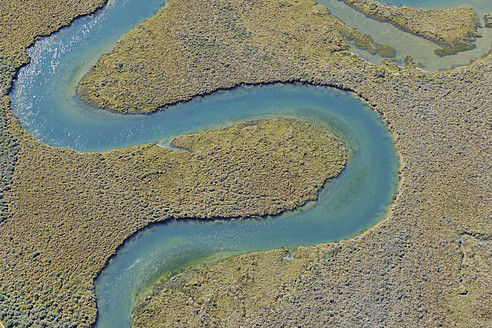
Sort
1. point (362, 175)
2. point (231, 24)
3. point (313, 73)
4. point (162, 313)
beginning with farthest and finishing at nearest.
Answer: point (231, 24)
point (313, 73)
point (362, 175)
point (162, 313)

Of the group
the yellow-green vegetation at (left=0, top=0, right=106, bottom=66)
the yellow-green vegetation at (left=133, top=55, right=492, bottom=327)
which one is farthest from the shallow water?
the yellow-green vegetation at (left=0, top=0, right=106, bottom=66)

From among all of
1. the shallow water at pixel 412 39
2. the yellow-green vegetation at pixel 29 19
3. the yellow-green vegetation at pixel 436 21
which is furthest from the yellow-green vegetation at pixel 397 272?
the yellow-green vegetation at pixel 29 19

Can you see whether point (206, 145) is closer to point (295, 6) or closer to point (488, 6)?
point (295, 6)

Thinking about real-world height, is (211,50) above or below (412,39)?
above

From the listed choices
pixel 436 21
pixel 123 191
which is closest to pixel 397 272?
pixel 123 191

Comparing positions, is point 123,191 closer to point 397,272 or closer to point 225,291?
point 225,291

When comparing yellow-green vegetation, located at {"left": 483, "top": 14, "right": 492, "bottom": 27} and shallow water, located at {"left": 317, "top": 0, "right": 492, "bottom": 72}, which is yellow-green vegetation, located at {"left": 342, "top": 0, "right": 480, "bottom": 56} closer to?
shallow water, located at {"left": 317, "top": 0, "right": 492, "bottom": 72}

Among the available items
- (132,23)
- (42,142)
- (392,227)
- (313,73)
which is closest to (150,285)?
(42,142)
